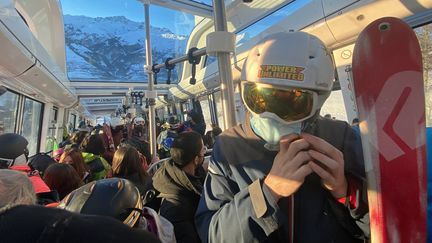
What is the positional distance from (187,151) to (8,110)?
546 centimetres

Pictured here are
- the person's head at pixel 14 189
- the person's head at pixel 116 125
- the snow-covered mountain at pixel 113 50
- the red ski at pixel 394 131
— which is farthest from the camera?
the snow-covered mountain at pixel 113 50

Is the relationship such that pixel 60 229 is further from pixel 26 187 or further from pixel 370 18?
pixel 370 18

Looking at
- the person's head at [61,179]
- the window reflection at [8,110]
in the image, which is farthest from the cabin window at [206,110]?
the person's head at [61,179]

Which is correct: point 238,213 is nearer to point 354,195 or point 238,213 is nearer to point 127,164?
point 354,195

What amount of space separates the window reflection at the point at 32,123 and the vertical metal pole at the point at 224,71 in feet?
22.4

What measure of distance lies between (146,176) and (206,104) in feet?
20.3

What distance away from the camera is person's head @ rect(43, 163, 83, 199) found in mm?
2330

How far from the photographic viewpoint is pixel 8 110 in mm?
6117

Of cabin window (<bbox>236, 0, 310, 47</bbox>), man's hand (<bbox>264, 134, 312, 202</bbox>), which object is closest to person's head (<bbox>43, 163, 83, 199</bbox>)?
man's hand (<bbox>264, 134, 312, 202</bbox>)

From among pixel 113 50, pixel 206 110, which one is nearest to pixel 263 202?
pixel 206 110

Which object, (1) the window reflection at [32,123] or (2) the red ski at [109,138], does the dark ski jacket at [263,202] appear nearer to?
(2) the red ski at [109,138]

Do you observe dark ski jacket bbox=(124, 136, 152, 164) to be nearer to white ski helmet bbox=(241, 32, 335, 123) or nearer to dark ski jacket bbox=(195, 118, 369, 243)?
dark ski jacket bbox=(195, 118, 369, 243)

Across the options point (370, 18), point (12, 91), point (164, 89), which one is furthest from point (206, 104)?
point (370, 18)

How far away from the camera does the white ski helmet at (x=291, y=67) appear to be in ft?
2.66
